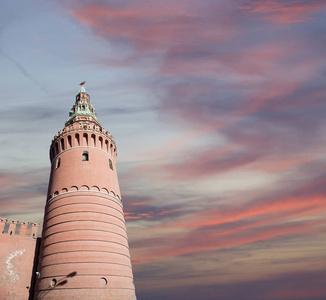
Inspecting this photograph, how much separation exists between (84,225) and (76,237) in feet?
4.06

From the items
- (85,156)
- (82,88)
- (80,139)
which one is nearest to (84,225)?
(85,156)

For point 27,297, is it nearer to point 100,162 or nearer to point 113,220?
point 113,220

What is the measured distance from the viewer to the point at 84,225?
24500 millimetres

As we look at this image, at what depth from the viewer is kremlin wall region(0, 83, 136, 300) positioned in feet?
72.9

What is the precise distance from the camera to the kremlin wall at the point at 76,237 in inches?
875

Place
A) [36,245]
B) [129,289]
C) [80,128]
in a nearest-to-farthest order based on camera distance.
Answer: [129,289], [36,245], [80,128]

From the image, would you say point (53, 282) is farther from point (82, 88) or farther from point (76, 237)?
point (82, 88)

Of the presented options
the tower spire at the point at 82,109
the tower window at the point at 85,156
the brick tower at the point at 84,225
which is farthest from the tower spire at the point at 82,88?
the tower window at the point at 85,156

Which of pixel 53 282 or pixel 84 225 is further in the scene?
pixel 84 225

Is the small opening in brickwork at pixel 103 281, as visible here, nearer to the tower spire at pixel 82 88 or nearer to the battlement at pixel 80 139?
the battlement at pixel 80 139

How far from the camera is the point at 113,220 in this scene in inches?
1049

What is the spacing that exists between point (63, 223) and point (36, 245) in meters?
6.52

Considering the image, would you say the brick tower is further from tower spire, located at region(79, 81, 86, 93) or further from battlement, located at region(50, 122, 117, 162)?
tower spire, located at region(79, 81, 86, 93)

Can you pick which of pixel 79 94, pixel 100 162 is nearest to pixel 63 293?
pixel 100 162
